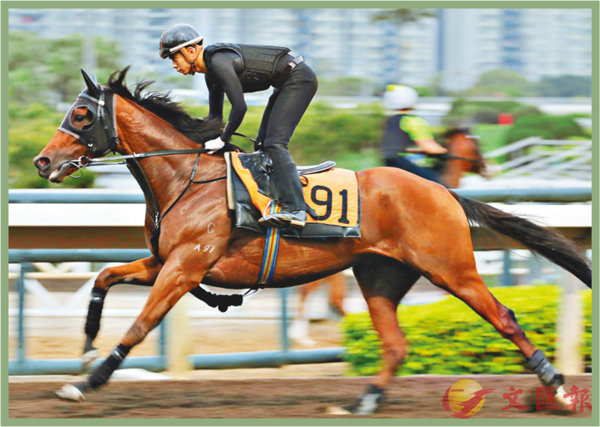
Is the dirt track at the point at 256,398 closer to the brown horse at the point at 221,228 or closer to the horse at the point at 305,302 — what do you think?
the brown horse at the point at 221,228

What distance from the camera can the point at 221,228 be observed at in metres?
4.86

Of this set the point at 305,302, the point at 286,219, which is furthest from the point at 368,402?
the point at 305,302

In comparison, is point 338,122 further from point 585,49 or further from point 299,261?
point 299,261

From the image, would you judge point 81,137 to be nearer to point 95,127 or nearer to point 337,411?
point 95,127

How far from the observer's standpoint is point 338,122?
12242 millimetres

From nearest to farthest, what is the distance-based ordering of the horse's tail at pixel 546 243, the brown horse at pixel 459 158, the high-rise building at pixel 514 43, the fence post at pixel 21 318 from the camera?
the horse's tail at pixel 546 243
the fence post at pixel 21 318
the brown horse at pixel 459 158
the high-rise building at pixel 514 43

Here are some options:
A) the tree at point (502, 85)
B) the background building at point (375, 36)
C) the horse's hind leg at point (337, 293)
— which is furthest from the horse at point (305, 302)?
the tree at point (502, 85)

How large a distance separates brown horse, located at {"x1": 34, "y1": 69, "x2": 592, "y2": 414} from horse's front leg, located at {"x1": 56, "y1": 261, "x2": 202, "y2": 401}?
31mm

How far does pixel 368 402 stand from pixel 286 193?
1.27 meters

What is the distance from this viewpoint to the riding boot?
479cm

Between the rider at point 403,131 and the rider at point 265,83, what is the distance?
282 centimetres

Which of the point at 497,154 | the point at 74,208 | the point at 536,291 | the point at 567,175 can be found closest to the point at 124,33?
the point at 497,154

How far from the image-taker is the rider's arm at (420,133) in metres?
7.83

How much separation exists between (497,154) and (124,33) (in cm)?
600
